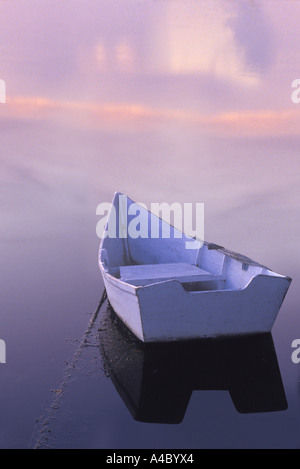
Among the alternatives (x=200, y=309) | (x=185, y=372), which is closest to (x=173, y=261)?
(x=200, y=309)

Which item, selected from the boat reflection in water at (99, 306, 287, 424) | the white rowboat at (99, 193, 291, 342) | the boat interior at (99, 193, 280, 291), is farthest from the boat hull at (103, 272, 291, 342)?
the boat interior at (99, 193, 280, 291)

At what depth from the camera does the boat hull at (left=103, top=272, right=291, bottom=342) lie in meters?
5.79

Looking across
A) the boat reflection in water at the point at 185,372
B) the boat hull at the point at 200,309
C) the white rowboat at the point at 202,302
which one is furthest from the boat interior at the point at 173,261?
the boat reflection in water at the point at 185,372

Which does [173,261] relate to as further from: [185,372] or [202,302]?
[185,372]

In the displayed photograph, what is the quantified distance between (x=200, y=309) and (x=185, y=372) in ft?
2.74

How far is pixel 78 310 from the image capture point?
7.69 meters

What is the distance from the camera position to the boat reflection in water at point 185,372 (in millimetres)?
5039

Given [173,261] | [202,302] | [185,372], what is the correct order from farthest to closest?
[173,261] < [202,302] < [185,372]

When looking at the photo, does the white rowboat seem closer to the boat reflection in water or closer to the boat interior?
the boat interior

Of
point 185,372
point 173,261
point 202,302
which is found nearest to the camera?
point 185,372

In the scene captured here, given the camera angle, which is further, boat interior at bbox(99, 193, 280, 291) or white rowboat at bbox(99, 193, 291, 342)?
boat interior at bbox(99, 193, 280, 291)

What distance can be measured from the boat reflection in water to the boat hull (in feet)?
0.60

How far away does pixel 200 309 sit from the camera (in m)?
5.93
